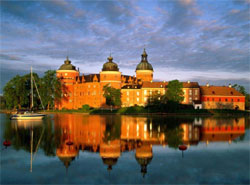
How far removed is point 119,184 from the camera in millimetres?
11344

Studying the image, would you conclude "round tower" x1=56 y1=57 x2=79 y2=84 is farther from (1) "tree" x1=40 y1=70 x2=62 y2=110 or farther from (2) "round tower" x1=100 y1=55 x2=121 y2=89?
(2) "round tower" x1=100 y1=55 x2=121 y2=89

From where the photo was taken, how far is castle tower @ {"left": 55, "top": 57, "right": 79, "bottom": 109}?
100375mm

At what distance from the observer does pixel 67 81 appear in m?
101

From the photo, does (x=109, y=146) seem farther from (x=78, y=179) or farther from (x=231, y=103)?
(x=231, y=103)

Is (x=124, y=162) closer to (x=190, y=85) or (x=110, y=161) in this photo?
(x=110, y=161)

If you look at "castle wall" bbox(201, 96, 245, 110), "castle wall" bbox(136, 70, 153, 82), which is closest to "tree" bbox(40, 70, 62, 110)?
"castle wall" bbox(136, 70, 153, 82)

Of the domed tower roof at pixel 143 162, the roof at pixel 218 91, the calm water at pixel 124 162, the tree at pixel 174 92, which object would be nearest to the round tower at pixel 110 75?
the tree at pixel 174 92

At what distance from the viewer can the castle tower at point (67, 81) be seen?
10038 cm

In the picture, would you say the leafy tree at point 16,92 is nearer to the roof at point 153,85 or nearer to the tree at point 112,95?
the tree at point 112,95

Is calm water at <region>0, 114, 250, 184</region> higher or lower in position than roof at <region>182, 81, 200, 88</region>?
lower

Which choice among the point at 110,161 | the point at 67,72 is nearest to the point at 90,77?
the point at 67,72

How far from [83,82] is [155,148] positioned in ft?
274

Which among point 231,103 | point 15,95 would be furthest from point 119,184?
point 231,103

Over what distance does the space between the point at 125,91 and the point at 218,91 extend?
3218cm
